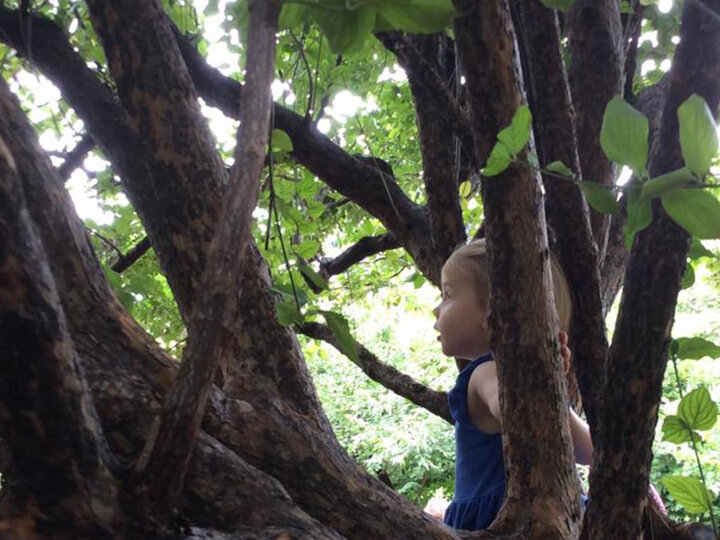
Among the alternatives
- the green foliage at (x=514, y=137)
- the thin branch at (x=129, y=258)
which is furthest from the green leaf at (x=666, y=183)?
the thin branch at (x=129, y=258)

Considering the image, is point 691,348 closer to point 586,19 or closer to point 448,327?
point 448,327

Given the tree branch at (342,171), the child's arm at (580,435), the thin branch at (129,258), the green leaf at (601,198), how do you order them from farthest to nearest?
the thin branch at (129,258) < the tree branch at (342,171) < the child's arm at (580,435) < the green leaf at (601,198)

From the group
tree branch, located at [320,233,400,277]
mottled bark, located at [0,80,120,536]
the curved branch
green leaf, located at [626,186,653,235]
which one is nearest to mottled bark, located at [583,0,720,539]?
green leaf, located at [626,186,653,235]

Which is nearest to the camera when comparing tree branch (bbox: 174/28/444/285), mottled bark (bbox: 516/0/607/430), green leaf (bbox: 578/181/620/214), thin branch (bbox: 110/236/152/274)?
green leaf (bbox: 578/181/620/214)

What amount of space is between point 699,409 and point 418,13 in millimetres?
475

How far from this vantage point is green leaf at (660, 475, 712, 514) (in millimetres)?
687

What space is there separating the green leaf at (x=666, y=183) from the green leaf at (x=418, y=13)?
0.18 metres

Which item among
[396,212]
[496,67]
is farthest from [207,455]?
[396,212]

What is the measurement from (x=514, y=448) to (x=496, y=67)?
51 centimetres

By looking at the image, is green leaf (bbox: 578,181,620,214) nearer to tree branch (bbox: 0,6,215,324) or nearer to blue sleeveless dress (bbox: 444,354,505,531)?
tree branch (bbox: 0,6,215,324)

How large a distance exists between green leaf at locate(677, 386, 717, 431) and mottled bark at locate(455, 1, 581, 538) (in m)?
0.25

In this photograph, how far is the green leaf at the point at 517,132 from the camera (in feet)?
1.92

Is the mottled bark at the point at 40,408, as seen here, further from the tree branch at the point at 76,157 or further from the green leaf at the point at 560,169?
the tree branch at the point at 76,157

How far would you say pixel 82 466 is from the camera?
1.65 ft
